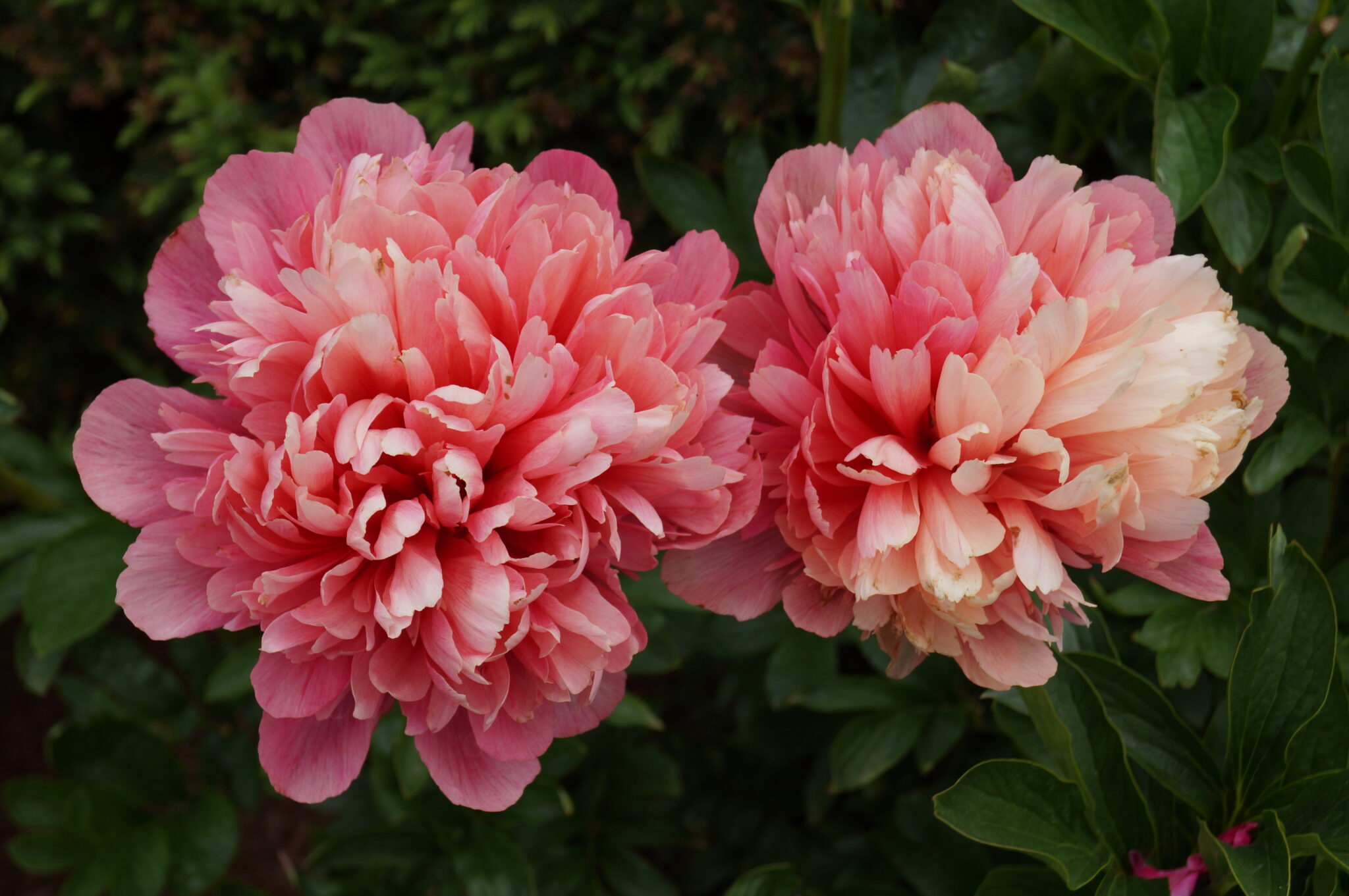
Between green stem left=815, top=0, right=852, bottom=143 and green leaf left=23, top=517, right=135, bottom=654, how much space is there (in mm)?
Result: 823

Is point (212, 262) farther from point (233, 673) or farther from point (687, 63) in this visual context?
point (687, 63)

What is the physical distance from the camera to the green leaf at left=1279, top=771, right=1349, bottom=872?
65 centimetres

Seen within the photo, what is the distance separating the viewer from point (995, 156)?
0.72m

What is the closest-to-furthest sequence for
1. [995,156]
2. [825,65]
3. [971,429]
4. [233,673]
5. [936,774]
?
[971,429]
[995,156]
[825,65]
[233,673]
[936,774]

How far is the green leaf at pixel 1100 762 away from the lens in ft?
2.42

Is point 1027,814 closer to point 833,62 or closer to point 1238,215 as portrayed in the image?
point 1238,215

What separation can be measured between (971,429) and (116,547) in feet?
2.84

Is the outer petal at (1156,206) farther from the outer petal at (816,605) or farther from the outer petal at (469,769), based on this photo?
the outer petal at (469,769)

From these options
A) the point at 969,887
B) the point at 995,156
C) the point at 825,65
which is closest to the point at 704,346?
the point at 995,156

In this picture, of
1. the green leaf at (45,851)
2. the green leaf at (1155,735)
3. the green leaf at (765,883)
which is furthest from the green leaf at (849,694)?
the green leaf at (45,851)

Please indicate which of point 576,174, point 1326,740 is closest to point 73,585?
point 576,174

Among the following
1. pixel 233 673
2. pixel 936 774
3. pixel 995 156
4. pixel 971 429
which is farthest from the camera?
pixel 936 774

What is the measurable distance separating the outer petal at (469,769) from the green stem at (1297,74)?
33.3 inches

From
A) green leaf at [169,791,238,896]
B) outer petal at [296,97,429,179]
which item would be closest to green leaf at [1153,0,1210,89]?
outer petal at [296,97,429,179]
